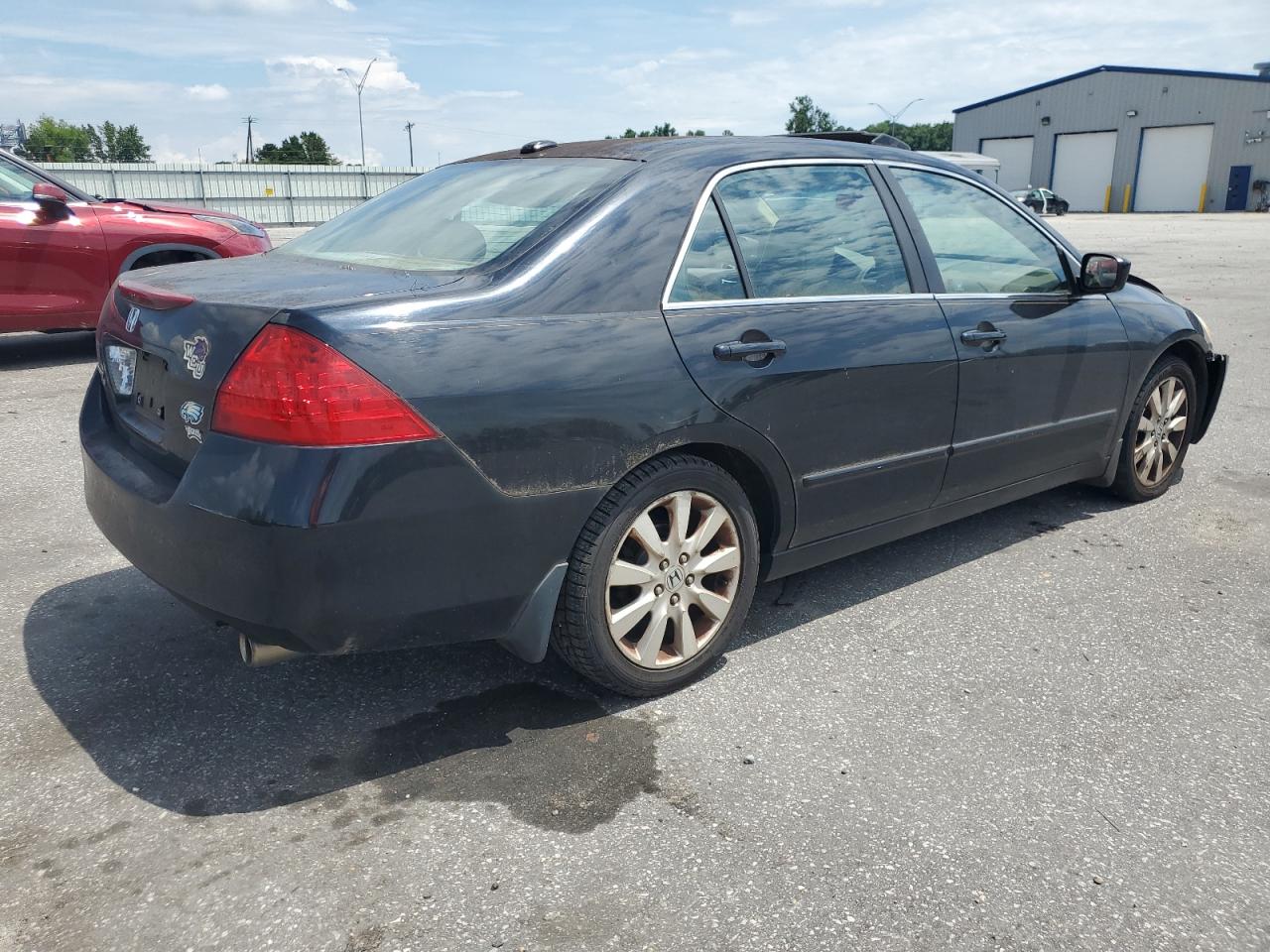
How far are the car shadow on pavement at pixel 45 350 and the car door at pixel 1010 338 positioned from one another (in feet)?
24.6

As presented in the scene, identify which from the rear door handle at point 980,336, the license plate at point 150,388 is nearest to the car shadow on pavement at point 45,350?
the license plate at point 150,388

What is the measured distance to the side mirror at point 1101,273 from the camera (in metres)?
4.25

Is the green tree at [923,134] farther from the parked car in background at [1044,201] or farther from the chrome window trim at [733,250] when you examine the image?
the chrome window trim at [733,250]

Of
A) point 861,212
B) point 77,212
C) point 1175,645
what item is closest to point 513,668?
point 861,212

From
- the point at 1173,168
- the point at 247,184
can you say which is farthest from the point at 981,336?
the point at 1173,168

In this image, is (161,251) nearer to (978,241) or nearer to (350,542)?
(978,241)

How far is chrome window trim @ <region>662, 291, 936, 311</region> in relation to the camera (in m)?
2.96

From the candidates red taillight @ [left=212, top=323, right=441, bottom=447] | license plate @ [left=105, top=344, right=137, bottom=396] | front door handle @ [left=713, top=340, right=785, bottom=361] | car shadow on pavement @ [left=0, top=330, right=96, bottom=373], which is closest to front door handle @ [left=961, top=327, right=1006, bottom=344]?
front door handle @ [left=713, top=340, right=785, bottom=361]

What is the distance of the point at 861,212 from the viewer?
3.61 meters

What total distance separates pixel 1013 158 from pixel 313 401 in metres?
70.7

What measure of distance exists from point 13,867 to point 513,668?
4.71 feet

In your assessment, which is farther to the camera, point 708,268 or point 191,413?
point 708,268

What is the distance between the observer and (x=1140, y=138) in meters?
58.1

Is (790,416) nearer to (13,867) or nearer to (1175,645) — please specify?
(1175,645)
